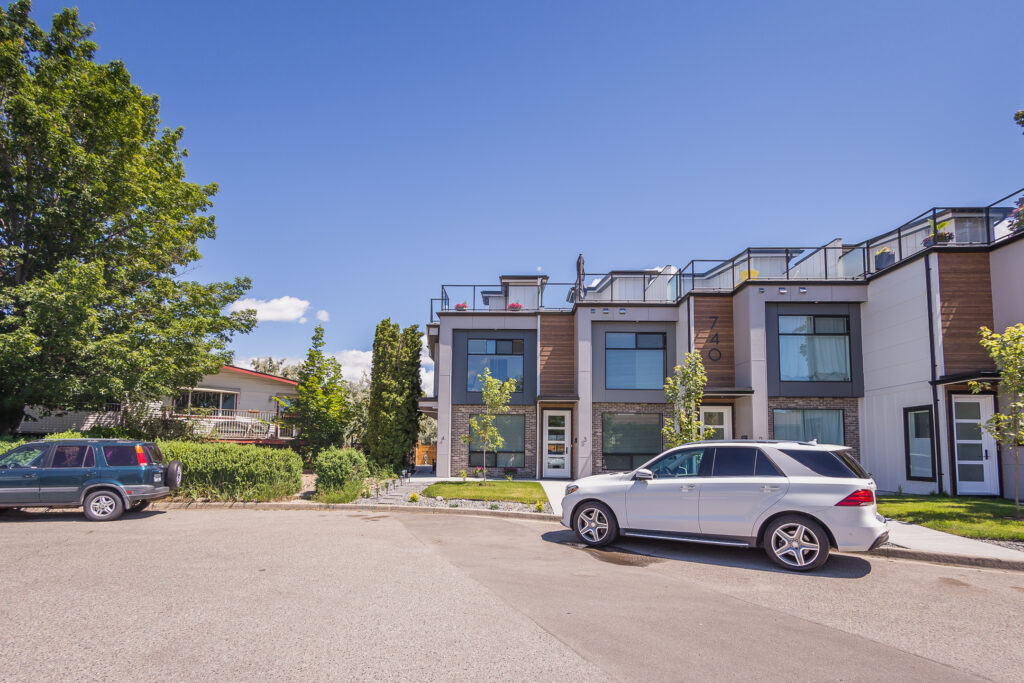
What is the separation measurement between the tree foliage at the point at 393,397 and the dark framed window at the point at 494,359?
220cm

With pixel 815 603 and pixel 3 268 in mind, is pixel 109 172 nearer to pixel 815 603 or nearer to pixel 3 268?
pixel 3 268

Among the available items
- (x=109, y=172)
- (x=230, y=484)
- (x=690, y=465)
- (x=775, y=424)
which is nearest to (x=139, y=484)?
(x=230, y=484)

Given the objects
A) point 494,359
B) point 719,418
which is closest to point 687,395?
point 719,418

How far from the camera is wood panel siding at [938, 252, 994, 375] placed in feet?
47.6

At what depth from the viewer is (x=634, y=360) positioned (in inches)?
794

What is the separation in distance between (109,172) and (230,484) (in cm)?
1261

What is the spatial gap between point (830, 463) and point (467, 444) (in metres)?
13.9

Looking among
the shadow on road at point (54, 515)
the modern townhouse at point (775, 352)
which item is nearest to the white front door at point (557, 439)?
the modern townhouse at point (775, 352)

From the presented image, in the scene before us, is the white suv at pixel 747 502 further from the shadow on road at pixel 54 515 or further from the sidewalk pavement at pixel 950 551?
the shadow on road at pixel 54 515

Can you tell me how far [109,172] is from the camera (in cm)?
1920

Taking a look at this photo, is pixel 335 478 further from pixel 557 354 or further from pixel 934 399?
pixel 934 399

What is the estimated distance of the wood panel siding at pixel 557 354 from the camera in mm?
20422

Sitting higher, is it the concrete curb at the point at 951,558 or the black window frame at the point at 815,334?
the black window frame at the point at 815,334

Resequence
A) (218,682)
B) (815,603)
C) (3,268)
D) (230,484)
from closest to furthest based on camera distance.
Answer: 1. (218,682)
2. (815,603)
3. (230,484)
4. (3,268)
